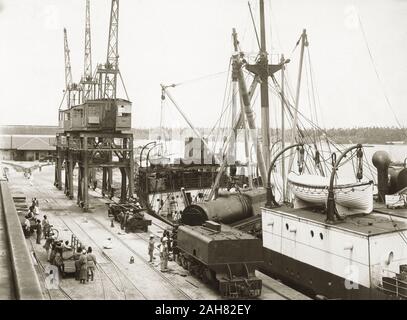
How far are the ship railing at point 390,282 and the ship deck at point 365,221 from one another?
160 centimetres

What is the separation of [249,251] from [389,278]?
5435 millimetres

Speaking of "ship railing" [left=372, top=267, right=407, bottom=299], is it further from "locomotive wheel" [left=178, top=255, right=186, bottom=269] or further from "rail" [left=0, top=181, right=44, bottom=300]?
"rail" [left=0, top=181, right=44, bottom=300]

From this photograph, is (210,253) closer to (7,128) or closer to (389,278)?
(389,278)

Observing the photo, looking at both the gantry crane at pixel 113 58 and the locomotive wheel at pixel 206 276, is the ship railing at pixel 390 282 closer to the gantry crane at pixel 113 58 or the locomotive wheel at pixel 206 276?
the locomotive wheel at pixel 206 276

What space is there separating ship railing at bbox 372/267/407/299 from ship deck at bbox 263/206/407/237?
1598 millimetres

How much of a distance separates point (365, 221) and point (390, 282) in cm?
320

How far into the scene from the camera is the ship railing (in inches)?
684

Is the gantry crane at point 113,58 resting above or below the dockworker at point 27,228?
above

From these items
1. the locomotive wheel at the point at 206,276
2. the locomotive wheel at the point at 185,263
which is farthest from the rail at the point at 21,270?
the locomotive wheel at the point at 185,263

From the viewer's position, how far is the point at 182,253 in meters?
22.1

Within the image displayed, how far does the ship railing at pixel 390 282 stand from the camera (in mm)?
17378

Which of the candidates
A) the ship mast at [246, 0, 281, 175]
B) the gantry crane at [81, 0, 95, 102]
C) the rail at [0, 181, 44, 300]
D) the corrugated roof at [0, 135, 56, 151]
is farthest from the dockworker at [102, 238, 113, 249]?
the corrugated roof at [0, 135, 56, 151]

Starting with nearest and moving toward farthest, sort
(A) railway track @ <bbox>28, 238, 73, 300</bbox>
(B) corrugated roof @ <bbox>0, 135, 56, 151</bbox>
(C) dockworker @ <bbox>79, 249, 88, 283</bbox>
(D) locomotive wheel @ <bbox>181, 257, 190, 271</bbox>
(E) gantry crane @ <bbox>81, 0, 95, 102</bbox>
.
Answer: (A) railway track @ <bbox>28, 238, 73, 300</bbox> → (C) dockworker @ <bbox>79, 249, 88, 283</bbox> → (D) locomotive wheel @ <bbox>181, 257, 190, 271</bbox> → (E) gantry crane @ <bbox>81, 0, 95, 102</bbox> → (B) corrugated roof @ <bbox>0, 135, 56, 151</bbox>

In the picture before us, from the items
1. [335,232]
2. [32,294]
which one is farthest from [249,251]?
[32,294]
